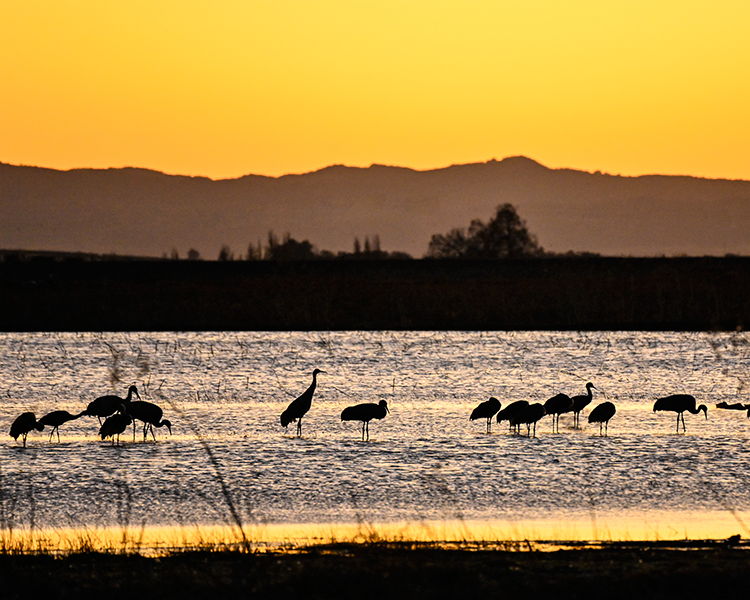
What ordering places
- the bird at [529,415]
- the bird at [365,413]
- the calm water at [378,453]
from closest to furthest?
the calm water at [378,453] < the bird at [529,415] < the bird at [365,413]

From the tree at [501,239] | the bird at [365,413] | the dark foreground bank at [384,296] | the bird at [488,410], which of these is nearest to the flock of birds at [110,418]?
the bird at [365,413]


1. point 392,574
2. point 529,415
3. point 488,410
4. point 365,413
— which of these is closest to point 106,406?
point 365,413

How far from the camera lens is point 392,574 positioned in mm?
7125

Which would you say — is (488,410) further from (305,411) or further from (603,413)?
(305,411)

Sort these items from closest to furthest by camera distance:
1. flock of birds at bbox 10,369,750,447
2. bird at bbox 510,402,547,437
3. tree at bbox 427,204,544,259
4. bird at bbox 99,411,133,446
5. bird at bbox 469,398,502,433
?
bird at bbox 99,411,133,446 → flock of birds at bbox 10,369,750,447 → bird at bbox 510,402,547,437 → bird at bbox 469,398,502,433 → tree at bbox 427,204,544,259

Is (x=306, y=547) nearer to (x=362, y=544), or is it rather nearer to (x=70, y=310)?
(x=362, y=544)

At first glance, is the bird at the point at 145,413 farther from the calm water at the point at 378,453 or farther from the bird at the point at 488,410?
the bird at the point at 488,410

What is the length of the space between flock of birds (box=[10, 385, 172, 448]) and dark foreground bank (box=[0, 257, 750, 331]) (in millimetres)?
27229

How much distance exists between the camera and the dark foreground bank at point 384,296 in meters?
42.9

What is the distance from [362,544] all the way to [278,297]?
39.7 meters

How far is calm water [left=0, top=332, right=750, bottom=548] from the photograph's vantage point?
10102 millimetres

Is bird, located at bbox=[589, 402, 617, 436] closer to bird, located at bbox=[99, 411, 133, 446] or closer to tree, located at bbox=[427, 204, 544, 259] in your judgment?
bird, located at bbox=[99, 411, 133, 446]

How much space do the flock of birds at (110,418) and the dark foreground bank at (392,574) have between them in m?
6.22

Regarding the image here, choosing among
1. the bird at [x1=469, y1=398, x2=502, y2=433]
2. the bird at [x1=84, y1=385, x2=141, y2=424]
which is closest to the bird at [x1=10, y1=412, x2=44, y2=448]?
the bird at [x1=84, y1=385, x2=141, y2=424]
